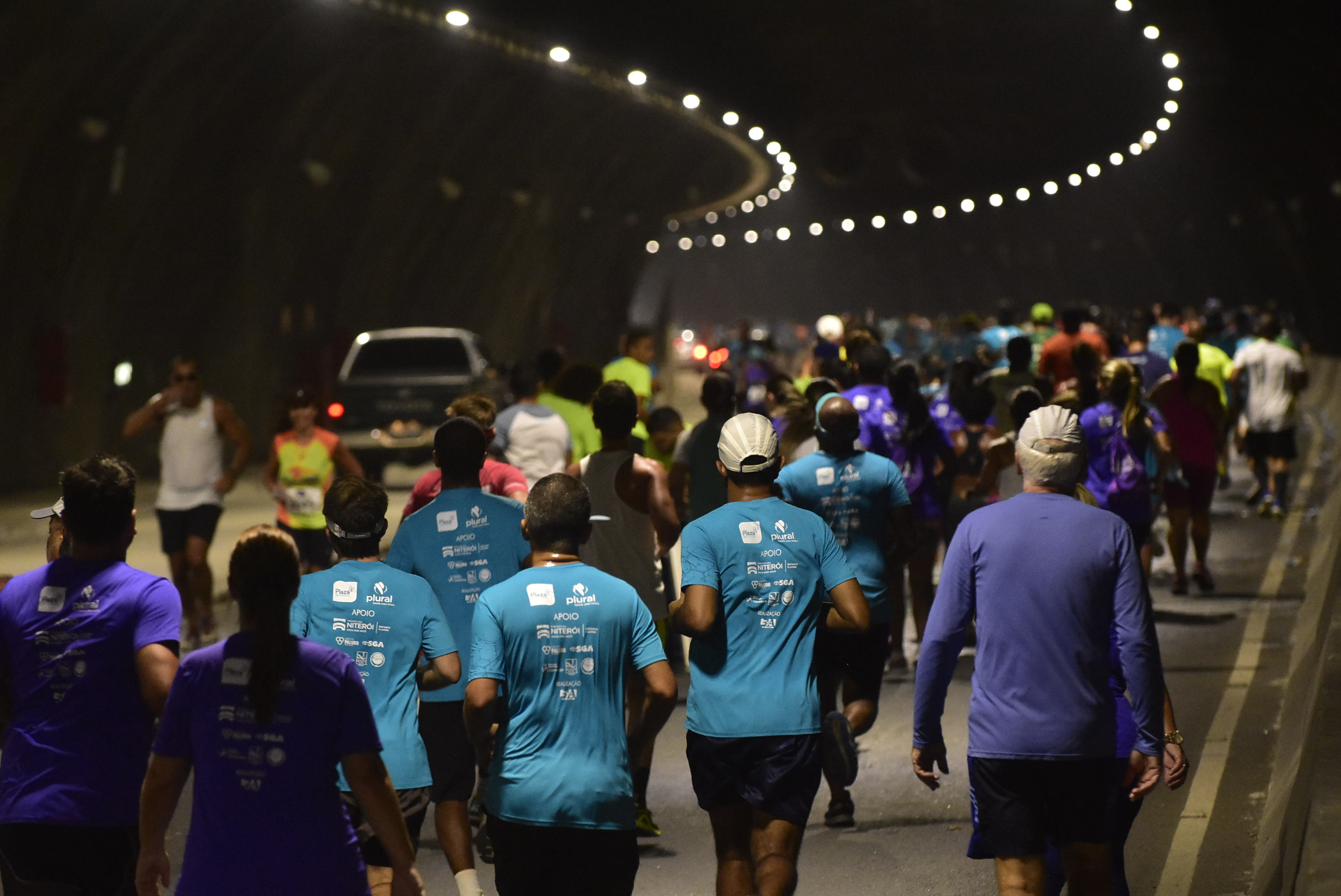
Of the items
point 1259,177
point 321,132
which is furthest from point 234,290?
point 1259,177

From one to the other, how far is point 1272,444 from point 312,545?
1164 centimetres

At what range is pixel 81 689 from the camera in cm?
510

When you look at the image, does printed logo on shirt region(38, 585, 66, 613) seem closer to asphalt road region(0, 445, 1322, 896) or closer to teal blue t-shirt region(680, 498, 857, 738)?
teal blue t-shirt region(680, 498, 857, 738)

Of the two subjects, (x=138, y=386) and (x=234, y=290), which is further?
(x=234, y=290)

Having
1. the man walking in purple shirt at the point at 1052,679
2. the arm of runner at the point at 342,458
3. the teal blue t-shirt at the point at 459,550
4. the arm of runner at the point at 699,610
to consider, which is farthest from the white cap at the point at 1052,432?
the arm of runner at the point at 342,458

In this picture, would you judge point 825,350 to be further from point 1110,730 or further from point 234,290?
→ point 234,290

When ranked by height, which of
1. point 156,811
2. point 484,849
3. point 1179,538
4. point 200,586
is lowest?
point 484,849

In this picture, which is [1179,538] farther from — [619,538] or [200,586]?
[619,538]

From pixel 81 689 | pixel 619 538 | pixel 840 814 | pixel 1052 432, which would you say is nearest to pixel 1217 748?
pixel 840 814

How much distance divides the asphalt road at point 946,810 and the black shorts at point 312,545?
180 centimetres

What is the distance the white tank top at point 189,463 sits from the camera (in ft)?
42.7

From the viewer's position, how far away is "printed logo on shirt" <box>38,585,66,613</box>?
5129mm

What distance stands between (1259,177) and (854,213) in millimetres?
17772

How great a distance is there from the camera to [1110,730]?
572 cm
